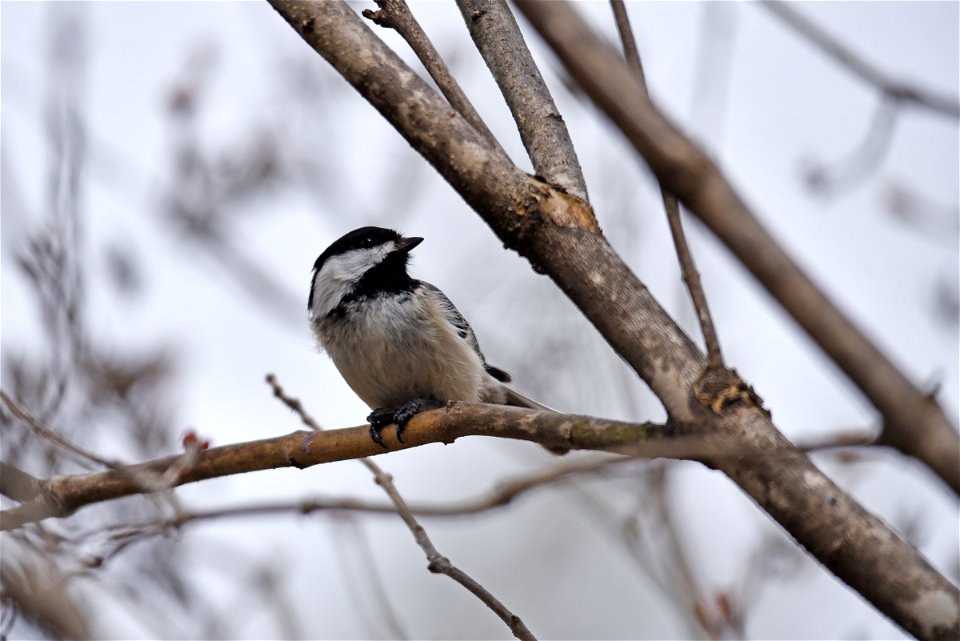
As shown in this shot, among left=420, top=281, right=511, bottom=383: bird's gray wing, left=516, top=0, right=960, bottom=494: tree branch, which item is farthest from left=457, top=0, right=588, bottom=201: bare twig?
left=420, top=281, right=511, bottom=383: bird's gray wing

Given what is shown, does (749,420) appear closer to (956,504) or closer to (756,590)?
(956,504)

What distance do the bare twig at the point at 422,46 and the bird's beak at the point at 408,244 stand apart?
2512 millimetres

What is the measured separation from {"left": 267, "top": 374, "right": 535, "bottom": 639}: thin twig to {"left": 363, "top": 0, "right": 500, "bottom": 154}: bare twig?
1.19 metres

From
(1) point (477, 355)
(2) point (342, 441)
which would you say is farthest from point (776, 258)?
(1) point (477, 355)

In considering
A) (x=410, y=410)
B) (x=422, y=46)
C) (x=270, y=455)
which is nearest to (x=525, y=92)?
(x=422, y=46)

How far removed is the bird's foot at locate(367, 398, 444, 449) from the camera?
3.79m

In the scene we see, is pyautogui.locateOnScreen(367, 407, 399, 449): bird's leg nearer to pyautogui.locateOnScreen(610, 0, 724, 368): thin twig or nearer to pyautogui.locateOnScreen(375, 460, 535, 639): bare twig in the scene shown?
pyautogui.locateOnScreen(375, 460, 535, 639): bare twig

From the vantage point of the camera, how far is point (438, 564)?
276 centimetres

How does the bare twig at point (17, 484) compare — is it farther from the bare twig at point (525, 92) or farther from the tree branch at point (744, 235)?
the tree branch at point (744, 235)

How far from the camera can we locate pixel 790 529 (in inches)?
61.7

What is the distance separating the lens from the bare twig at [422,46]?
2.86 meters

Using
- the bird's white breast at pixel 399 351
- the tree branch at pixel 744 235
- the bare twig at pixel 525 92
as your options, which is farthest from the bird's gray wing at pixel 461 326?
the tree branch at pixel 744 235

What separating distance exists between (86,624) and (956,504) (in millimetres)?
1484

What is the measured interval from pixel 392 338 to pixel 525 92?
2.31 metres
